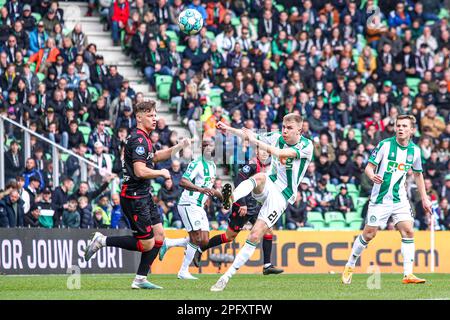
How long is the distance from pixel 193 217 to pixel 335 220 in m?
7.46

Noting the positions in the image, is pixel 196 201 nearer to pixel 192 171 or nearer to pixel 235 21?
pixel 192 171

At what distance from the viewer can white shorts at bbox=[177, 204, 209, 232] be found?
2059 cm

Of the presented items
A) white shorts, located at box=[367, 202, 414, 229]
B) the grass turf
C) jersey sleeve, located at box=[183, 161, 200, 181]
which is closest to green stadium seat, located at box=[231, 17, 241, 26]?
jersey sleeve, located at box=[183, 161, 200, 181]

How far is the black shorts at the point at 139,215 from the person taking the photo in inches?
587

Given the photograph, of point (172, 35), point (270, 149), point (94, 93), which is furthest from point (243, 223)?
point (172, 35)

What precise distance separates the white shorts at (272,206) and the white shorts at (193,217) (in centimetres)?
510

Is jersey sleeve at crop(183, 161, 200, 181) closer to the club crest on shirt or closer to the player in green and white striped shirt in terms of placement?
the player in green and white striped shirt

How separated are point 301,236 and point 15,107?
7.12 meters

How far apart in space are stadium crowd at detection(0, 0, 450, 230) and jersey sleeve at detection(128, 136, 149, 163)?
7.97 metres

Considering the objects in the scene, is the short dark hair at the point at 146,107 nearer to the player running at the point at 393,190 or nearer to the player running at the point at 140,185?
the player running at the point at 140,185

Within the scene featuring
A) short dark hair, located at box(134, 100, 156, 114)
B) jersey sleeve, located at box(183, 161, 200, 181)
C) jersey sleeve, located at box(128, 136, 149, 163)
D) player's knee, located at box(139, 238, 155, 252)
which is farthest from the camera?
→ jersey sleeve, located at box(183, 161, 200, 181)

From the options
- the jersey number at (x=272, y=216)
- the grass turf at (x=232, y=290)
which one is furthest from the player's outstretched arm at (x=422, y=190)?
the jersey number at (x=272, y=216)

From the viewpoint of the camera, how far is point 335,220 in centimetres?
2723

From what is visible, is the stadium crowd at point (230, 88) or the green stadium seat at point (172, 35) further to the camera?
the green stadium seat at point (172, 35)
